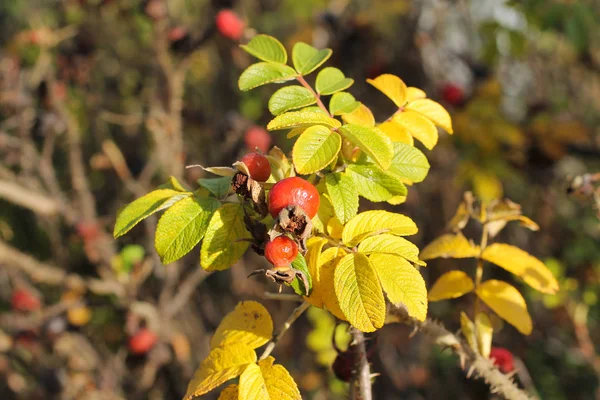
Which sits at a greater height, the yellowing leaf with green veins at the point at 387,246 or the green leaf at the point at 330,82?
the green leaf at the point at 330,82

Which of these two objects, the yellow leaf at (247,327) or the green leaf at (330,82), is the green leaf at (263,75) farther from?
the yellow leaf at (247,327)

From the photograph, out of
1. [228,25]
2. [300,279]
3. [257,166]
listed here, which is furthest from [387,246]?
[228,25]

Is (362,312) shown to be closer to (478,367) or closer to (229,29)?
(478,367)

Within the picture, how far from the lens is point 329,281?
100 centimetres

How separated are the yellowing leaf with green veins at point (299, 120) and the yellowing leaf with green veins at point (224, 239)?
0.18 meters

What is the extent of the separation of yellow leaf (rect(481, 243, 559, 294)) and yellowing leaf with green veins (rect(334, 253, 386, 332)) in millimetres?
494

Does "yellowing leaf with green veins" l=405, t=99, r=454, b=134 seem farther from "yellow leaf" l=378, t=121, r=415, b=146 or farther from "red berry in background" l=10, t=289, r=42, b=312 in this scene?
"red berry in background" l=10, t=289, r=42, b=312

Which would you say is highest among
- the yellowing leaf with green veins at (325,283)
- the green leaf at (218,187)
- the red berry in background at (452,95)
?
the green leaf at (218,187)

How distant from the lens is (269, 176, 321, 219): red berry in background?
92 centimetres

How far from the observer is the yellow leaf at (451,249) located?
130cm

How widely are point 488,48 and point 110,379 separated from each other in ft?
9.41

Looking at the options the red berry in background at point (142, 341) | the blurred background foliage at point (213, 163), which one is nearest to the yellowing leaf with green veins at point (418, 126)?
the blurred background foliage at point (213, 163)

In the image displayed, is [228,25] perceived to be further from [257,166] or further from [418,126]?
[257,166]

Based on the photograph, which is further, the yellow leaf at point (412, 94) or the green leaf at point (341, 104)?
the yellow leaf at point (412, 94)
